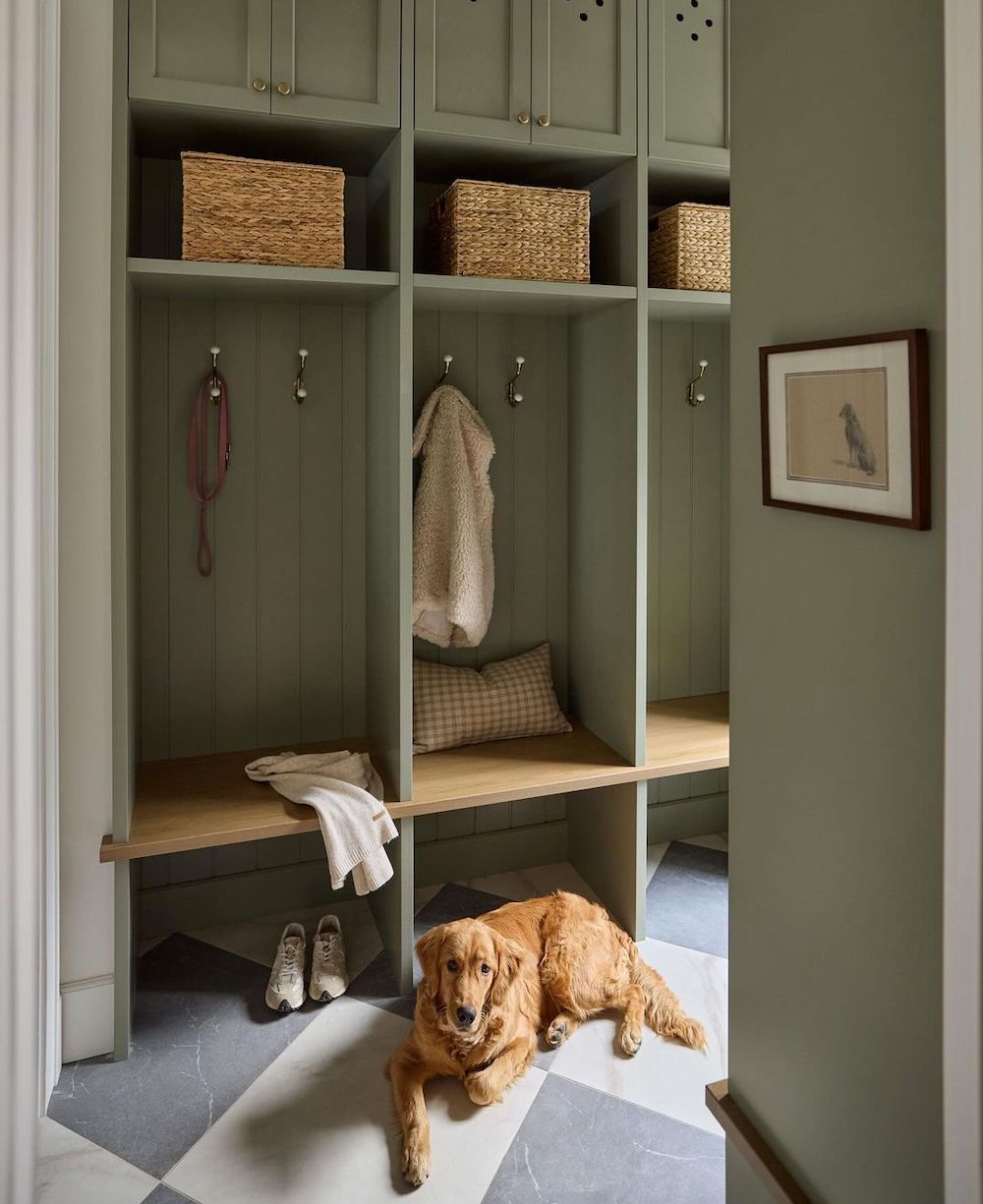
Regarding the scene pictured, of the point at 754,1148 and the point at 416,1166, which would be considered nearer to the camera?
the point at 754,1148

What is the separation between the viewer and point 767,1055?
1.34 m

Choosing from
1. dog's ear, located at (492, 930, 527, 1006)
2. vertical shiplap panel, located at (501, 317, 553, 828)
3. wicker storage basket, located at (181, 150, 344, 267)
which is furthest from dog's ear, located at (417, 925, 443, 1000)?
wicker storage basket, located at (181, 150, 344, 267)

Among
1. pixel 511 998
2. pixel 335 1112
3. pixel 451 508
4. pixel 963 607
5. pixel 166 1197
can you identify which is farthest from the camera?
pixel 451 508

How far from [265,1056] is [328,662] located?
3.31ft

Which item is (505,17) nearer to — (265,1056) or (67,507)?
(67,507)

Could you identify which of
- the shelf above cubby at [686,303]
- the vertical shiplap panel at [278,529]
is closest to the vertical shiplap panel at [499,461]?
the shelf above cubby at [686,303]

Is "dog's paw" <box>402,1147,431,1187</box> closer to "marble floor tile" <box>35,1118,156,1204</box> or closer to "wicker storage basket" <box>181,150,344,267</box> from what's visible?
"marble floor tile" <box>35,1118,156,1204</box>

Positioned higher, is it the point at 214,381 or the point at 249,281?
the point at 249,281

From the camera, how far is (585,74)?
229 cm

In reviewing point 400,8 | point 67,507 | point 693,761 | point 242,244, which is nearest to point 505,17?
point 400,8

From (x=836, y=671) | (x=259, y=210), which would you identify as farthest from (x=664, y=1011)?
(x=259, y=210)

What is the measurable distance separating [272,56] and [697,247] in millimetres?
1102

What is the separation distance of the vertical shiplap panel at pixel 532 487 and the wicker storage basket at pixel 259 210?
79cm

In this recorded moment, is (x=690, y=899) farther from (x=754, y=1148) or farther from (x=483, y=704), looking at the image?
(x=754, y=1148)
